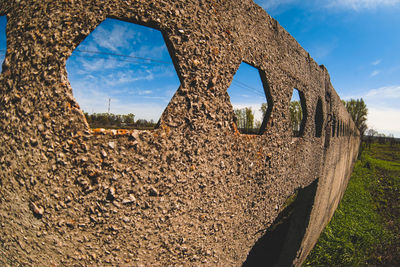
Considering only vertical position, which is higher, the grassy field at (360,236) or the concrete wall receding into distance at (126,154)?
the concrete wall receding into distance at (126,154)

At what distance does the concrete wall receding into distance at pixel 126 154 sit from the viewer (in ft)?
3.32

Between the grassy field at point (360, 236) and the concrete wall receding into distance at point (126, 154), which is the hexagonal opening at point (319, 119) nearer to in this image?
the concrete wall receding into distance at point (126, 154)

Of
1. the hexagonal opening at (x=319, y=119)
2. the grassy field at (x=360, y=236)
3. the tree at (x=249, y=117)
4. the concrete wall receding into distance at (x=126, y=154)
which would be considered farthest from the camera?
the tree at (x=249, y=117)

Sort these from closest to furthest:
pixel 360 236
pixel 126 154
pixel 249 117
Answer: pixel 126 154 < pixel 360 236 < pixel 249 117

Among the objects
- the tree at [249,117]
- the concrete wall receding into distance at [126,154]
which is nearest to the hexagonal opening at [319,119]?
the concrete wall receding into distance at [126,154]

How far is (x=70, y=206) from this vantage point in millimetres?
A: 1034

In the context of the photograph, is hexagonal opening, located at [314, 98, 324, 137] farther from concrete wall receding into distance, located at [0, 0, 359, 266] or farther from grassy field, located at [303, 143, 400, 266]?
grassy field, located at [303, 143, 400, 266]

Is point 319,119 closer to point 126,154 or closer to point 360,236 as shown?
point 126,154

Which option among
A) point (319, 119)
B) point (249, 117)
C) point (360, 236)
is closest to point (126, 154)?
point (319, 119)

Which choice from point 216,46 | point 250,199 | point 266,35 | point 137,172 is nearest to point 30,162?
point 137,172

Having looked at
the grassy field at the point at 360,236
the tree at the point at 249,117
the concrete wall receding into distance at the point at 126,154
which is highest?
the tree at the point at 249,117

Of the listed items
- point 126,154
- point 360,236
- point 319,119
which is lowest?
point 360,236

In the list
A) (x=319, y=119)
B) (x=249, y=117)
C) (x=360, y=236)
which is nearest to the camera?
(x=319, y=119)

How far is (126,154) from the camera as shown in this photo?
42.5 inches
